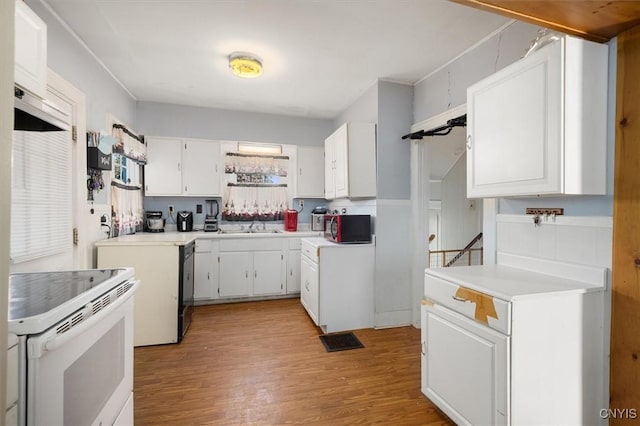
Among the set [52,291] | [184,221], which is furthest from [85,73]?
[52,291]

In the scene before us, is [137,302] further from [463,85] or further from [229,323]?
[463,85]

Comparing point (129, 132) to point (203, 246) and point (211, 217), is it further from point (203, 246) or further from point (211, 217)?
point (203, 246)

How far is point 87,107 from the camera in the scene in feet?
8.04

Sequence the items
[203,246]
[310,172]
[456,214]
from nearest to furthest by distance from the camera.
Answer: [203,246]
[310,172]
[456,214]

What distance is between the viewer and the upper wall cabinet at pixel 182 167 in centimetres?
371

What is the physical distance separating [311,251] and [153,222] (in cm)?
216

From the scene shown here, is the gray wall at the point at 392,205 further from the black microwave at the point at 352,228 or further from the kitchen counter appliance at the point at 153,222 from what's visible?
the kitchen counter appliance at the point at 153,222

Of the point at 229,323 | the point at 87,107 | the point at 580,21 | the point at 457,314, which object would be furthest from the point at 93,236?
the point at 580,21

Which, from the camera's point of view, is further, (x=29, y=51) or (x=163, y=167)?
(x=163, y=167)

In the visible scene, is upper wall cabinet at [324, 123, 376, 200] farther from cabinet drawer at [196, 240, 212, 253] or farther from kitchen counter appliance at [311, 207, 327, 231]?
cabinet drawer at [196, 240, 212, 253]

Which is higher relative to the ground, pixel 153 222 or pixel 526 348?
pixel 153 222

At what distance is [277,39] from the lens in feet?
7.50

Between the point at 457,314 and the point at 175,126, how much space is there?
3885 millimetres

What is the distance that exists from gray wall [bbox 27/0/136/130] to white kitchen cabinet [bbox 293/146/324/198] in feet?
7.23
